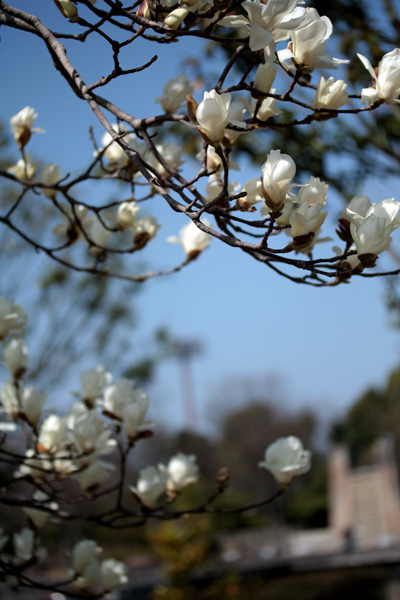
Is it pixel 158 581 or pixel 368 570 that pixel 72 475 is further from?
pixel 368 570

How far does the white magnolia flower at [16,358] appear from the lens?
118 cm

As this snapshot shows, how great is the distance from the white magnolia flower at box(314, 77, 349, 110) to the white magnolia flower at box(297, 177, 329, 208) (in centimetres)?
14

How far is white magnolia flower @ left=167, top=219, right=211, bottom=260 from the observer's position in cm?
110

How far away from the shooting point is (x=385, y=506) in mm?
15188

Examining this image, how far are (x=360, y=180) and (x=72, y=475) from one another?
7.27ft

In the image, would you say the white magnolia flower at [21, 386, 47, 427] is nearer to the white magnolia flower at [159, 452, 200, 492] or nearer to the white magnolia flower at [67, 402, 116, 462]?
the white magnolia flower at [67, 402, 116, 462]

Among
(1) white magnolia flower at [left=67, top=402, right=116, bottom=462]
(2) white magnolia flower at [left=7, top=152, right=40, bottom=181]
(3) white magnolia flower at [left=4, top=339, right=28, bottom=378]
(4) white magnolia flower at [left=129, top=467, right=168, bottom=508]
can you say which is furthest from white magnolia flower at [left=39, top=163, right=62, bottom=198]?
(4) white magnolia flower at [left=129, top=467, right=168, bottom=508]

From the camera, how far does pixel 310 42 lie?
73 cm

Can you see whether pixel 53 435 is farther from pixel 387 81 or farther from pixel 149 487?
pixel 387 81

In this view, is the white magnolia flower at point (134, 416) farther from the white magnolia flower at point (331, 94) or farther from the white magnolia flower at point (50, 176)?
the white magnolia flower at point (331, 94)

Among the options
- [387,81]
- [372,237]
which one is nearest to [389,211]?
[372,237]

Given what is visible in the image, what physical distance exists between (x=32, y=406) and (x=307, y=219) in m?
0.65

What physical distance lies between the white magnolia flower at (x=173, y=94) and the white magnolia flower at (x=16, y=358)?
1.62ft

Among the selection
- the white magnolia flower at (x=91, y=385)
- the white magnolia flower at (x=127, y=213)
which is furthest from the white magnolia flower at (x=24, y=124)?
the white magnolia flower at (x=91, y=385)
